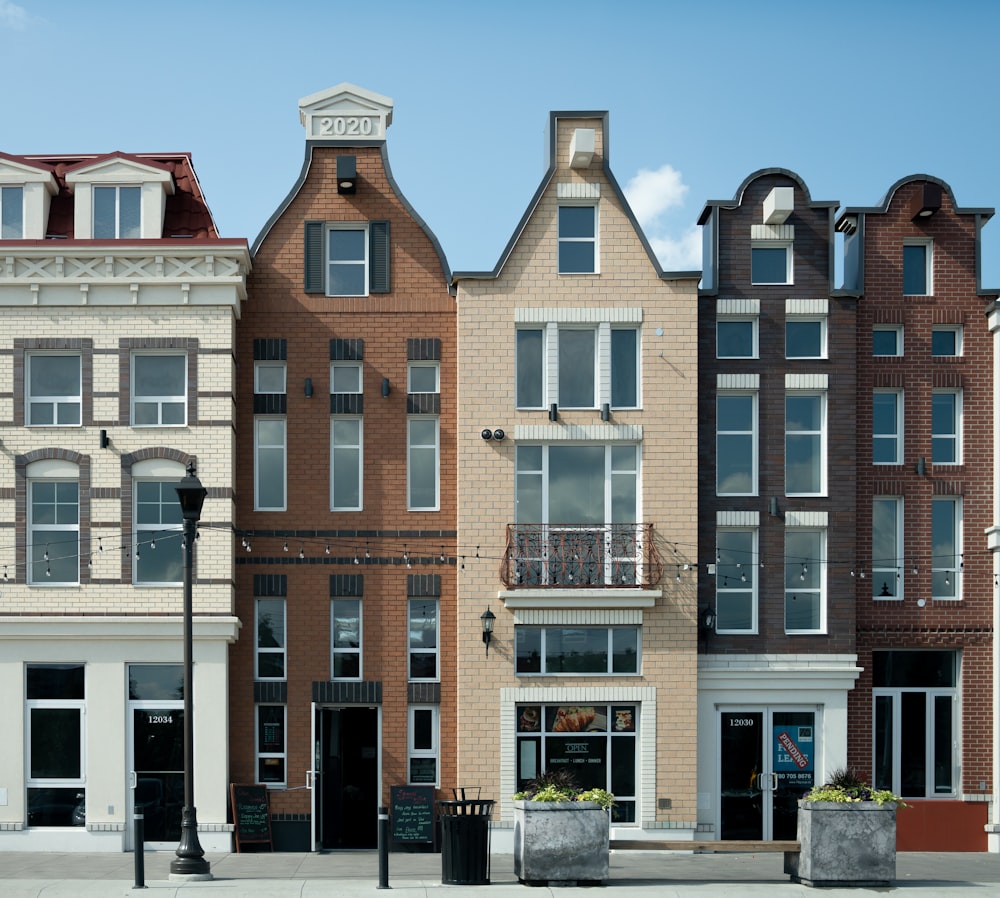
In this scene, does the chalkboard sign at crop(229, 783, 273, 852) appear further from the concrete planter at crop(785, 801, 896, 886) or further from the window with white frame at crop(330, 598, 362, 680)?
the concrete planter at crop(785, 801, 896, 886)

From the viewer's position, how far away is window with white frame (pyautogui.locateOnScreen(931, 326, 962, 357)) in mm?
27125

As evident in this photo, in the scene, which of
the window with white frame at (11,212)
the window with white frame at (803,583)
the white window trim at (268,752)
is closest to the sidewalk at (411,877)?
the white window trim at (268,752)

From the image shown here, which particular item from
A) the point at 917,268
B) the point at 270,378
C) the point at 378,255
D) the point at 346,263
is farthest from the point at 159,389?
the point at 917,268

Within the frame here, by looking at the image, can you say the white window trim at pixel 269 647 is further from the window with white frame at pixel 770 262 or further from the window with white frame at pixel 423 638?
the window with white frame at pixel 770 262

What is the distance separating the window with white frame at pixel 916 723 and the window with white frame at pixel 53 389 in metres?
14.7

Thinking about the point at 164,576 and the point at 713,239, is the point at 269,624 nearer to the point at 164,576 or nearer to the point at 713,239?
the point at 164,576

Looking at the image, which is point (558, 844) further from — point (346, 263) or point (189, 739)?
point (346, 263)

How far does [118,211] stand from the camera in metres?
26.5

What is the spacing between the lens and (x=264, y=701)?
25828mm

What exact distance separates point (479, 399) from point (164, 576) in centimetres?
615

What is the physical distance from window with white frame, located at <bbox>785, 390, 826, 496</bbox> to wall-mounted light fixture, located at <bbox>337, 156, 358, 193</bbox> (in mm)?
8564

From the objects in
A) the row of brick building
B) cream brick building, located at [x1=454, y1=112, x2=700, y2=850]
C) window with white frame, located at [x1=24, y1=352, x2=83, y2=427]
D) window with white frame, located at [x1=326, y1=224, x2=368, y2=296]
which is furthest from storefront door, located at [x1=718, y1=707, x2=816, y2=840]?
window with white frame, located at [x1=24, y1=352, x2=83, y2=427]

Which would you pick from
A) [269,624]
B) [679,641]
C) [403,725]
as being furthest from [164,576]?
[679,641]

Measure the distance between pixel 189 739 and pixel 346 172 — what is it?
10.7 metres
